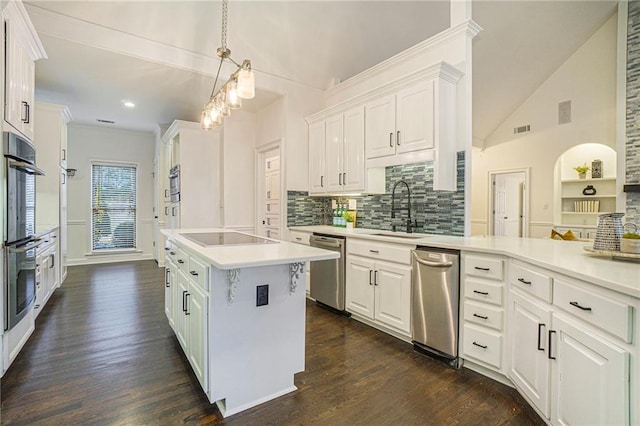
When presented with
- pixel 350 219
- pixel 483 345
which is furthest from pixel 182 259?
pixel 350 219

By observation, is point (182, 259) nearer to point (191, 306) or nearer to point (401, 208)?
point (191, 306)

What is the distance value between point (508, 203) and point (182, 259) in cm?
742

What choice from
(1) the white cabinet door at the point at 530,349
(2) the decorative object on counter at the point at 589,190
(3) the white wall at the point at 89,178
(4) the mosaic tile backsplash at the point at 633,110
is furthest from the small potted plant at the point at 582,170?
(3) the white wall at the point at 89,178

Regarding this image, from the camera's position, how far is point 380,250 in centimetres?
297

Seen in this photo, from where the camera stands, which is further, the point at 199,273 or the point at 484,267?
the point at 484,267

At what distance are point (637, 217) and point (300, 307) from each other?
577 centimetres

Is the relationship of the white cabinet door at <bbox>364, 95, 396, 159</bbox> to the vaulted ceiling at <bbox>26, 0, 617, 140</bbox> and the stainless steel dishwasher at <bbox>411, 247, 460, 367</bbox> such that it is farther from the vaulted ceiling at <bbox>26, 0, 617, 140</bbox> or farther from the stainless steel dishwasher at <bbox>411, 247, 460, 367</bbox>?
the vaulted ceiling at <bbox>26, 0, 617, 140</bbox>

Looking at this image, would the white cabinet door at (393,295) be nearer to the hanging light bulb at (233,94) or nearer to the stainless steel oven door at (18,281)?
the hanging light bulb at (233,94)

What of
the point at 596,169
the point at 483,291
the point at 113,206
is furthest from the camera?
the point at 113,206

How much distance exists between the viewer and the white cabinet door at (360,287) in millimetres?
3080

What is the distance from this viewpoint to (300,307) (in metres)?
2.04

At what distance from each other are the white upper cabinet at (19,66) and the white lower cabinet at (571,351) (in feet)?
11.9

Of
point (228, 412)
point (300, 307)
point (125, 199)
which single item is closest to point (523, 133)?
point (300, 307)

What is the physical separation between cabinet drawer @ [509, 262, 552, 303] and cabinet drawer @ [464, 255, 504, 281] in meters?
0.08
